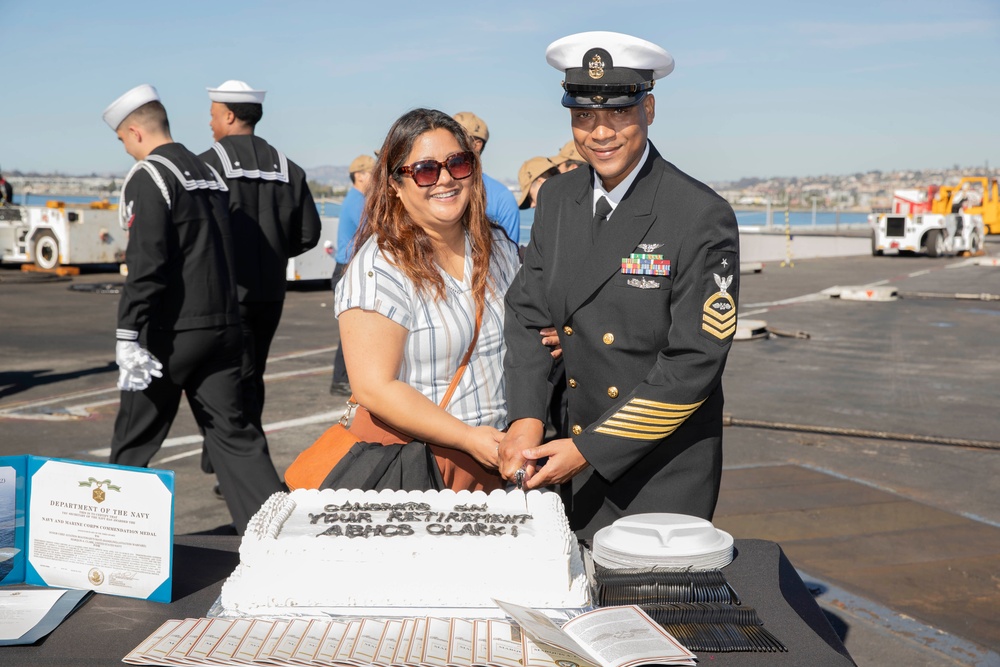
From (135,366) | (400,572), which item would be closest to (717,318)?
(400,572)

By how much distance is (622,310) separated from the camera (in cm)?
277

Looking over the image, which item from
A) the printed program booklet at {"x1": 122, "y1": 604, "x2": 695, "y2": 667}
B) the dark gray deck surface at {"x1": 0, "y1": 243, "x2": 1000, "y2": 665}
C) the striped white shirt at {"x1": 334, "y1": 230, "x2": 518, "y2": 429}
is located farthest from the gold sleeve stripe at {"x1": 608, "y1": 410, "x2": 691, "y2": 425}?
the dark gray deck surface at {"x1": 0, "y1": 243, "x2": 1000, "y2": 665}

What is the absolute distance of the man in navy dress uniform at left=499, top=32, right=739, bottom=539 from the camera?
263 cm

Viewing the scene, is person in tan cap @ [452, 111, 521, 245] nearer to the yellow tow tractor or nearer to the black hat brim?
the black hat brim

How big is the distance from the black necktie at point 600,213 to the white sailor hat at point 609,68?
0.96 feet

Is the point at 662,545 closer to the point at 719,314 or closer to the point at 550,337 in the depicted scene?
the point at 719,314

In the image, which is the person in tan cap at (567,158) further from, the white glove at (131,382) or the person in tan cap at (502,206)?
the white glove at (131,382)

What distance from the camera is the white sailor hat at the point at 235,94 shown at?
20.1 ft

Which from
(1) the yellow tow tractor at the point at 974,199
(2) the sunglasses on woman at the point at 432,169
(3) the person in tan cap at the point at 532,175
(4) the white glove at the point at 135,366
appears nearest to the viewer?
(2) the sunglasses on woman at the point at 432,169

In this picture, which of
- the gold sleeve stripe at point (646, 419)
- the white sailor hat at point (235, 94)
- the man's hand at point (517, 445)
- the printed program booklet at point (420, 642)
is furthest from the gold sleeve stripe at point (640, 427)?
the white sailor hat at point (235, 94)

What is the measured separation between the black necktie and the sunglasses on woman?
43 cm

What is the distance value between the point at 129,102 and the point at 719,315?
12.2 feet

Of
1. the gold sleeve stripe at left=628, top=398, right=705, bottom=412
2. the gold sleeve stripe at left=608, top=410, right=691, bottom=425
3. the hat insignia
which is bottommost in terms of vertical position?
the gold sleeve stripe at left=608, top=410, right=691, bottom=425

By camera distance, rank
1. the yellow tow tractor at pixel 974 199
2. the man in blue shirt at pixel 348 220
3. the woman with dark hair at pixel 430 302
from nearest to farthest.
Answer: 1. the woman with dark hair at pixel 430 302
2. the man in blue shirt at pixel 348 220
3. the yellow tow tractor at pixel 974 199
